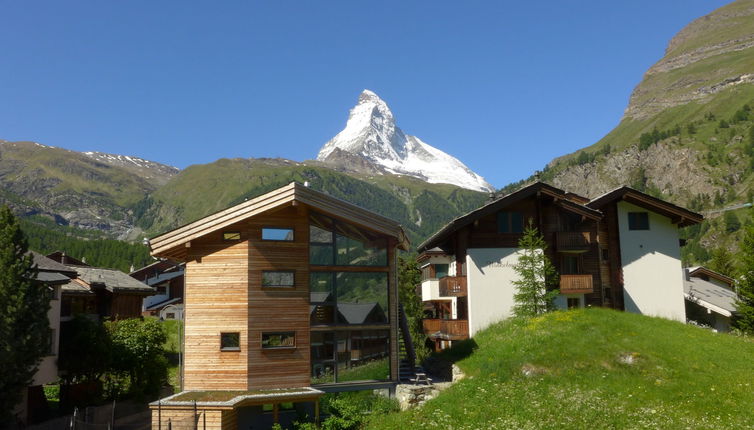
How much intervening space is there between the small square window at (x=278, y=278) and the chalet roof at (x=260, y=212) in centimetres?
260

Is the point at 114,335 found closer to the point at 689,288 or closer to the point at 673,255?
the point at 673,255

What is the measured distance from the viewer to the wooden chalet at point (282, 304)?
79.1 ft

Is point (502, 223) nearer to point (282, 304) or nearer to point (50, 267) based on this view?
point (282, 304)

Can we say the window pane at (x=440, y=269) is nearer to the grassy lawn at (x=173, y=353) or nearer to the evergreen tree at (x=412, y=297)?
the evergreen tree at (x=412, y=297)

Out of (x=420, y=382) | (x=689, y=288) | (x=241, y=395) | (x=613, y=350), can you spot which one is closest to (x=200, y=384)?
(x=241, y=395)

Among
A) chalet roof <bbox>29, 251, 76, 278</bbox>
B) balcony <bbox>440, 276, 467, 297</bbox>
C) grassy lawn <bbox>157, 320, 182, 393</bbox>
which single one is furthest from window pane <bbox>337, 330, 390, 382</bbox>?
chalet roof <bbox>29, 251, 76, 278</bbox>

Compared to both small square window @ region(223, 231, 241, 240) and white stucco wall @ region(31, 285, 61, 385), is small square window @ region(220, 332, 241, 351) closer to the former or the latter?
small square window @ region(223, 231, 241, 240)

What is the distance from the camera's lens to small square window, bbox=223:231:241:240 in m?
24.9

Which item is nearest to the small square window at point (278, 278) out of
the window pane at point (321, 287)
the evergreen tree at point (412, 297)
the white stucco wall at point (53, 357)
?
the window pane at point (321, 287)

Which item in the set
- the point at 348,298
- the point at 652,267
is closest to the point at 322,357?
the point at 348,298

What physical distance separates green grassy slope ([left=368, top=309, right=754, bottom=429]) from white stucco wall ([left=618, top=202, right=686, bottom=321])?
657cm

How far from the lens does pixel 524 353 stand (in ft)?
91.0

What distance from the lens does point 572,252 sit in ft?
124

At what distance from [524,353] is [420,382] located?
512cm
